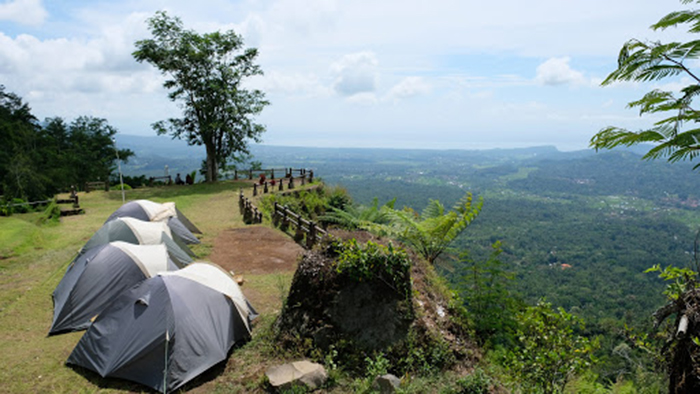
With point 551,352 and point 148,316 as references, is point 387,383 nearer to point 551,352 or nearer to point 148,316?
point 551,352

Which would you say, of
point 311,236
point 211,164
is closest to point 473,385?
point 311,236

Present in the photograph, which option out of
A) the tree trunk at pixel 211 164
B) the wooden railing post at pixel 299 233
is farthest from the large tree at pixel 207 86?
the wooden railing post at pixel 299 233

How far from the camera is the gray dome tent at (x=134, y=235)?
10977 mm

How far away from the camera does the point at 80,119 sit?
48.8 metres

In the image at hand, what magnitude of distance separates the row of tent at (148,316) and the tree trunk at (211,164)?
77.0 ft

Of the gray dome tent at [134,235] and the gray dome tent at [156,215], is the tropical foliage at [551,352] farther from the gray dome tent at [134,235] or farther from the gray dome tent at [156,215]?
the gray dome tent at [156,215]

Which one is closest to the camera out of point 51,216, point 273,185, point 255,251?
point 255,251

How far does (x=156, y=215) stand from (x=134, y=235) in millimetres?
3540

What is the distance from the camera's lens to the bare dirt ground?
12812 millimetres

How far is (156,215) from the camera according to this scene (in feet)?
47.5

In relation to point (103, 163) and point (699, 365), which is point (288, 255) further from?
point (103, 163)

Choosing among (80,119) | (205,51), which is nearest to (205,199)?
(205,51)

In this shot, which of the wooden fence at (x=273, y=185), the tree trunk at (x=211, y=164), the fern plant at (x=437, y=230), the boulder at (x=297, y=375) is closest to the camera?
the boulder at (x=297, y=375)

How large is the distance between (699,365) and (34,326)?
36.7 feet
